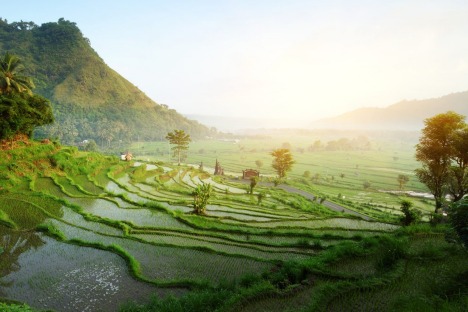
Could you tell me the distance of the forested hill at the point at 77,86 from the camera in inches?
4823

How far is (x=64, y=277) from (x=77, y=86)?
14598 cm

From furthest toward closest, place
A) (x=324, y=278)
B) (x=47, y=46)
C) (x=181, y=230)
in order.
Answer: (x=47, y=46) < (x=181, y=230) < (x=324, y=278)

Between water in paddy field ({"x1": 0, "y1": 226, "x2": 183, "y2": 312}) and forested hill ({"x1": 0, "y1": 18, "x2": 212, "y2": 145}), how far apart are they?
101993 millimetres

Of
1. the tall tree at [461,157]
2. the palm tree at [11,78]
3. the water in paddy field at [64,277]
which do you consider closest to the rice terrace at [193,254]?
the water in paddy field at [64,277]

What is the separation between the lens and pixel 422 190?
79812 millimetres

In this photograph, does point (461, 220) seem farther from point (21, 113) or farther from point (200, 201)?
point (21, 113)

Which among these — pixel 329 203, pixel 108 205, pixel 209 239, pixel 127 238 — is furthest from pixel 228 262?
pixel 329 203

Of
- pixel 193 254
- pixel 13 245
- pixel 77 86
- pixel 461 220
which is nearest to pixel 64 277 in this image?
pixel 13 245

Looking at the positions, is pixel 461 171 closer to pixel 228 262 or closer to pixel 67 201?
pixel 228 262

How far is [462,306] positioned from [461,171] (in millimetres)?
17675

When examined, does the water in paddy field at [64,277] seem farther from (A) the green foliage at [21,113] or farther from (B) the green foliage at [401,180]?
(B) the green foliage at [401,180]

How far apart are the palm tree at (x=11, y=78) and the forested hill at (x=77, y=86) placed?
79897mm

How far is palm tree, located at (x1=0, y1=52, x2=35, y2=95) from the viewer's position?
28906mm

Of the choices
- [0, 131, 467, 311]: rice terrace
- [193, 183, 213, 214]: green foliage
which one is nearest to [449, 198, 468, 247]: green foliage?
[0, 131, 467, 311]: rice terrace
